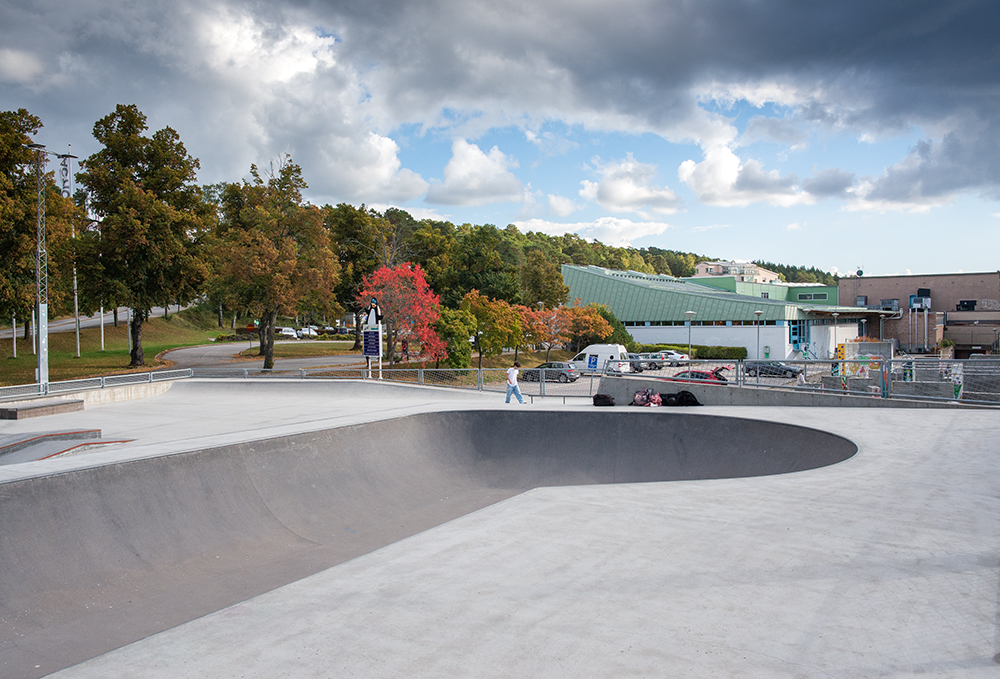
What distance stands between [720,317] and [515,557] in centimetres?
5108

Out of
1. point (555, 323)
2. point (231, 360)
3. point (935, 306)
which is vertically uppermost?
point (935, 306)

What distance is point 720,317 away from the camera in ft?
172

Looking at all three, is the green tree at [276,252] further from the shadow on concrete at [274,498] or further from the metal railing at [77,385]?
the shadow on concrete at [274,498]

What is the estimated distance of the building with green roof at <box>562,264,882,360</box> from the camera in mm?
49688

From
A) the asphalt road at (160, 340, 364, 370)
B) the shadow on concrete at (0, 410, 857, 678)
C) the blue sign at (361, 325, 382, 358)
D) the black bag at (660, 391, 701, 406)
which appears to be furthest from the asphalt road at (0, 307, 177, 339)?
the black bag at (660, 391, 701, 406)

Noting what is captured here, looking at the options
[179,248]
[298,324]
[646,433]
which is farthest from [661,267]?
[646,433]

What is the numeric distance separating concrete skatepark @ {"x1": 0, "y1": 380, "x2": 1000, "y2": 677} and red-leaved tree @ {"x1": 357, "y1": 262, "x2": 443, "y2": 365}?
19.4m

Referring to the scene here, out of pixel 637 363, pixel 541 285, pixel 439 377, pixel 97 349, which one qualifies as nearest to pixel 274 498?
pixel 637 363

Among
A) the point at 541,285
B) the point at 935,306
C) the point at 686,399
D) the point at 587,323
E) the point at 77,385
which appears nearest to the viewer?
the point at 686,399

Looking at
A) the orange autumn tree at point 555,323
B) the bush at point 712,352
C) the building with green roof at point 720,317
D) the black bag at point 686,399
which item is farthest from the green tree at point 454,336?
the bush at point 712,352

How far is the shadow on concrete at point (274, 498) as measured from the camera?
6.06 metres

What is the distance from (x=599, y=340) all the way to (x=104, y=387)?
38303 mm

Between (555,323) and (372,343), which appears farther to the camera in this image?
(555,323)

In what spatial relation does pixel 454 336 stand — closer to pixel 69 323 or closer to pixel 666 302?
pixel 666 302
